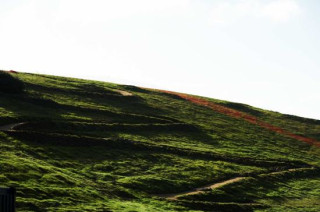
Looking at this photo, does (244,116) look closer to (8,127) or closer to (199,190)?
(199,190)

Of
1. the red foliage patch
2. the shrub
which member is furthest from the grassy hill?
the red foliage patch

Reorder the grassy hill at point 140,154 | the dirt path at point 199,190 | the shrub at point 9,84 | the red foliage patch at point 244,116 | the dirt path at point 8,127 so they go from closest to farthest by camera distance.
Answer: the grassy hill at point 140,154 < the dirt path at point 199,190 < the dirt path at point 8,127 < the shrub at point 9,84 < the red foliage patch at point 244,116

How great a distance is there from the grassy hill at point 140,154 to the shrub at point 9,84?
0.22 meters

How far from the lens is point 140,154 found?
66.8 metres

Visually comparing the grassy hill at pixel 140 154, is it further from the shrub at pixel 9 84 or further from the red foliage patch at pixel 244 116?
the red foliage patch at pixel 244 116

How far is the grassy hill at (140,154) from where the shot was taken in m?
47.7

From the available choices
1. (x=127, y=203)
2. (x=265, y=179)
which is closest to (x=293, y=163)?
(x=265, y=179)

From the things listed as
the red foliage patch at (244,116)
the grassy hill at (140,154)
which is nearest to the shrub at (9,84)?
the grassy hill at (140,154)

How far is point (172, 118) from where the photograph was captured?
93.7m

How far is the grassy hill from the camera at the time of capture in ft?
156

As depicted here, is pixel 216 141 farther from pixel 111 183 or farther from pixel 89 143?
pixel 111 183

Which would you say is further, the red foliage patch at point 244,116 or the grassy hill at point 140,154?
the red foliage patch at point 244,116

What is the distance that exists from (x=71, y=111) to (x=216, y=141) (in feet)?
83.4

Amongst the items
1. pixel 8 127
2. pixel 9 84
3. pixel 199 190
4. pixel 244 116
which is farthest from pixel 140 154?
pixel 244 116
